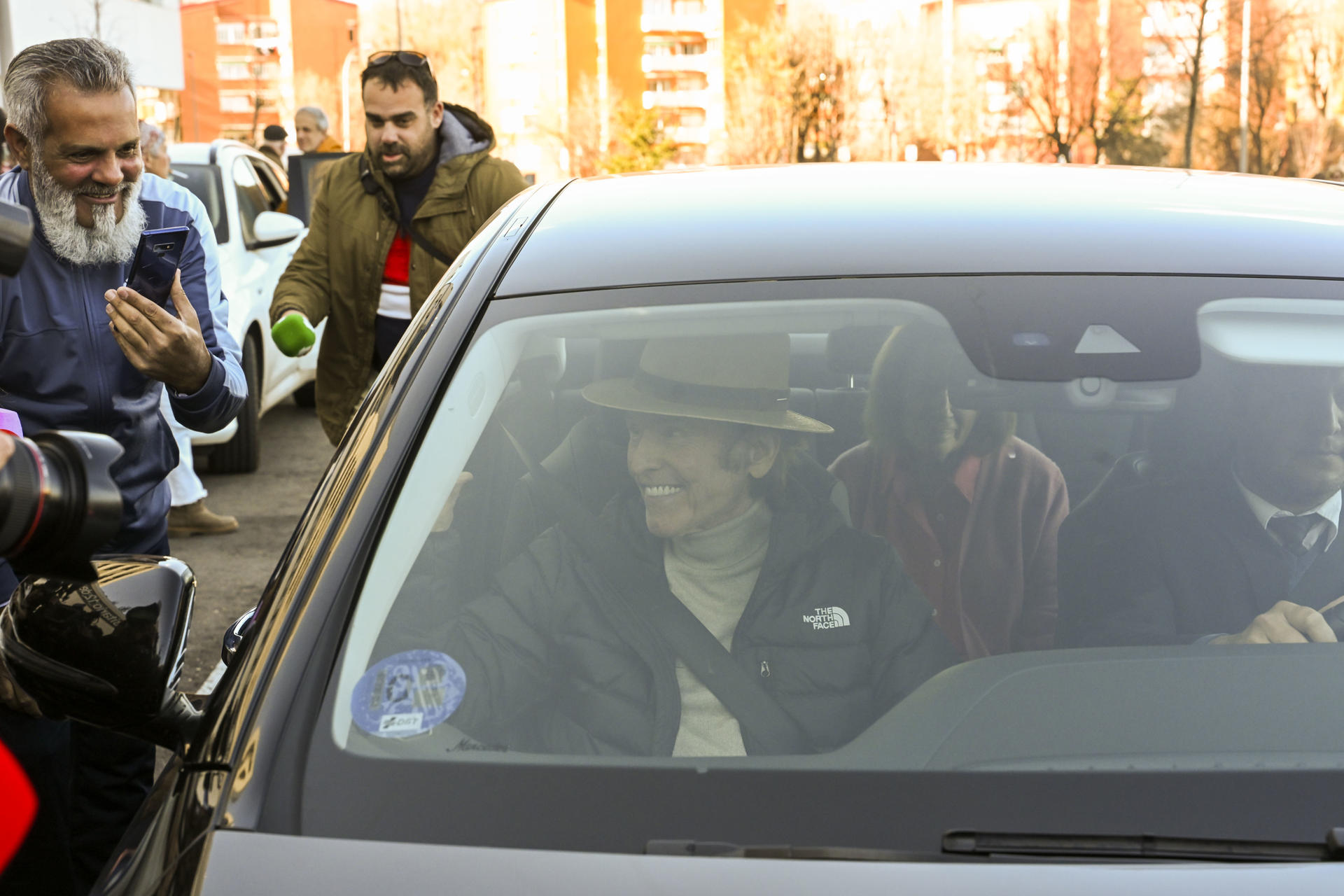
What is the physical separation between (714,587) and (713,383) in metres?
0.26

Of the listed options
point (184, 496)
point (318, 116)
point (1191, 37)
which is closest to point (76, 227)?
point (184, 496)

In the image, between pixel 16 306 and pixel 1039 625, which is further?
pixel 16 306

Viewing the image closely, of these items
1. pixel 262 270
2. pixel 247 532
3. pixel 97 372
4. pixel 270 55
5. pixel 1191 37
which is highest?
pixel 270 55

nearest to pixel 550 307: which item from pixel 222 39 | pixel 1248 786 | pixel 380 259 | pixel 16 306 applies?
pixel 1248 786

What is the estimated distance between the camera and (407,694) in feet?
5.12

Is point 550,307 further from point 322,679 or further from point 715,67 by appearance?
point 715,67

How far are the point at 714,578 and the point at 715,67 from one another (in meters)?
102

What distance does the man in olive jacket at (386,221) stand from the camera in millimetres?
4645

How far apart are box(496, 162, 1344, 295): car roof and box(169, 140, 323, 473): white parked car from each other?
5.85m

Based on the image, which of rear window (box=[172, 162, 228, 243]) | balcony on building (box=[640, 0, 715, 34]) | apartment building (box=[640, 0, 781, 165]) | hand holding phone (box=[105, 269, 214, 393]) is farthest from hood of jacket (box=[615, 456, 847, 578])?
balcony on building (box=[640, 0, 715, 34])

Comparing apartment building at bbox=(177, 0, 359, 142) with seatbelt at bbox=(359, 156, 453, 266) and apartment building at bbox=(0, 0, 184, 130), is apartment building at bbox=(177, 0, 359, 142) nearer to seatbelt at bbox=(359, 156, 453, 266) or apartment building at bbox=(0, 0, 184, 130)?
apartment building at bbox=(0, 0, 184, 130)

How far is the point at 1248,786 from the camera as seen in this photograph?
140 centimetres

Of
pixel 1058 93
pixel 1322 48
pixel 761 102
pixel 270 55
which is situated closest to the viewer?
pixel 1322 48

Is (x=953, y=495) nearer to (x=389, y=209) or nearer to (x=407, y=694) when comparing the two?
(x=407, y=694)
